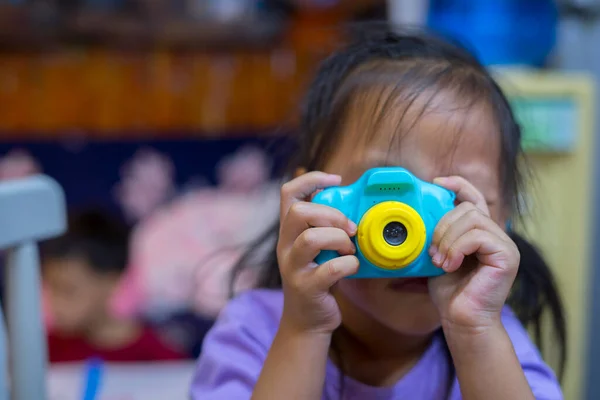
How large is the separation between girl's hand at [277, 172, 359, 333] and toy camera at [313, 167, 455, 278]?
0.4 inches

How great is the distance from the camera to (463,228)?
55 cm

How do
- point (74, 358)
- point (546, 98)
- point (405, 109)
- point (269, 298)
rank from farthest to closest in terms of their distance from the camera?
1. point (74, 358)
2. point (546, 98)
3. point (269, 298)
4. point (405, 109)

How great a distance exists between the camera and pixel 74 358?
1.60m

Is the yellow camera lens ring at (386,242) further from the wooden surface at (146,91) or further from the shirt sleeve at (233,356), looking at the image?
the wooden surface at (146,91)

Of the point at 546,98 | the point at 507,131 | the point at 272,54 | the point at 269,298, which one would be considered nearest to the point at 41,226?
the point at 269,298

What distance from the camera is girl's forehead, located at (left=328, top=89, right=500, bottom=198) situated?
635mm

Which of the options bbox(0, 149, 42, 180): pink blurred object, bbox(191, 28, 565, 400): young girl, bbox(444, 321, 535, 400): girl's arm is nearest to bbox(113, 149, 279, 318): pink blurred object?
bbox(0, 149, 42, 180): pink blurred object

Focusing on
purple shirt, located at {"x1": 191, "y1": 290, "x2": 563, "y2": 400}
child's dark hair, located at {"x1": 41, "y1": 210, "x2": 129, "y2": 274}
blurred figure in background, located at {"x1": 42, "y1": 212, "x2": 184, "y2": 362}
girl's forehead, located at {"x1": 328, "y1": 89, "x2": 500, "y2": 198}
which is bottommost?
blurred figure in background, located at {"x1": 42, "y1": 212, "x2": 184, "y2": 362}

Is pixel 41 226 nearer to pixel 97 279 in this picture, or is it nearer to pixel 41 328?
pixel 41 328

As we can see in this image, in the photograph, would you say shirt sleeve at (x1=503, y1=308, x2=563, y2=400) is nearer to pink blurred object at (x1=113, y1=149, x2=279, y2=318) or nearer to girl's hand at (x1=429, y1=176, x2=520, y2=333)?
girl's hand at (x1=429, y1=176, x2=520, y2=333)

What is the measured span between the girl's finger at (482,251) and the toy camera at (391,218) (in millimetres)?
17

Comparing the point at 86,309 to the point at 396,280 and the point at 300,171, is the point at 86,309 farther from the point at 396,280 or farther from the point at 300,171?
the point at 396,280

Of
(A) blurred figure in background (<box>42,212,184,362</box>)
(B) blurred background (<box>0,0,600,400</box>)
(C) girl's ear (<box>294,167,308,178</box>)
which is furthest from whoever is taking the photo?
(A) blurred figure in background (<box>42,212,184,362</box>)

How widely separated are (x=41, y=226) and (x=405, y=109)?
34cm
